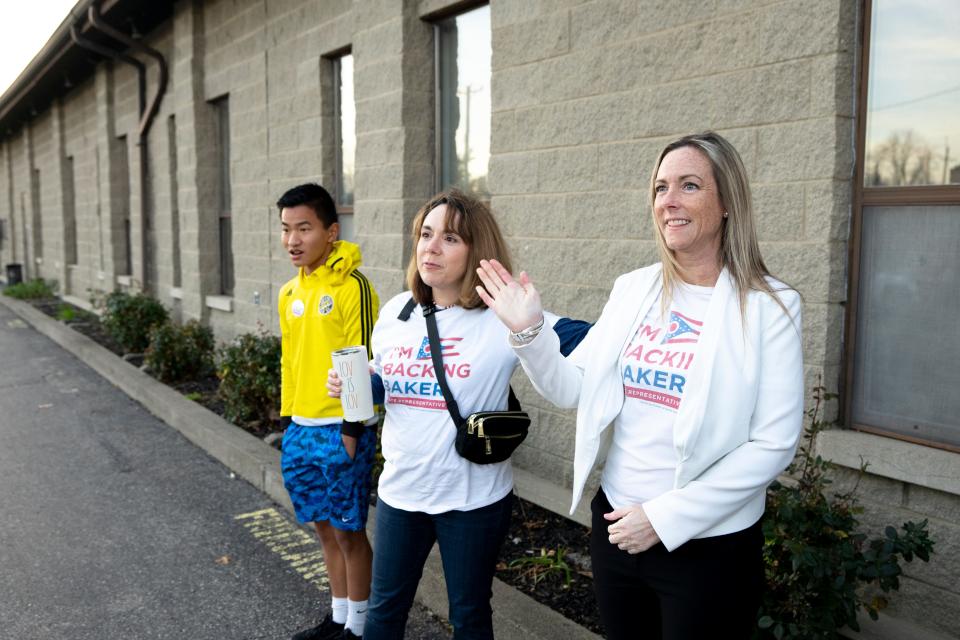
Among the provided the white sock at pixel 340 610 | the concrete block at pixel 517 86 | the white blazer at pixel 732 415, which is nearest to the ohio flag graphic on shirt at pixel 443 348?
the white blazer at pixel 732 415

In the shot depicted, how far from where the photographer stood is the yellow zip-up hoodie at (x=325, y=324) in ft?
10.8

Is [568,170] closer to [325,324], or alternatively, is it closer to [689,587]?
[325,324]

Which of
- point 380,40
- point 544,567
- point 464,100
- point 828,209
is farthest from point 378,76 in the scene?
point 544,567

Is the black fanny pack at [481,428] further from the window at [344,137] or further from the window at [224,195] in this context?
the window at [224,195]

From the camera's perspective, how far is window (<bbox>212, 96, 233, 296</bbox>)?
10008 mm

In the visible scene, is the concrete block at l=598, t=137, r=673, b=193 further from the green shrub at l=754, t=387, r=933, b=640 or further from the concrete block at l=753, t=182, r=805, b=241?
the green shrub at l=754, t=387, r=933, b=640

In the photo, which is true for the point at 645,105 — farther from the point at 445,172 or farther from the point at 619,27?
the point at 445,172

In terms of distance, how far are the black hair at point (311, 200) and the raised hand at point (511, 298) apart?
1.40m

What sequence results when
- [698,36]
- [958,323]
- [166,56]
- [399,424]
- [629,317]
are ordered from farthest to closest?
[166,56], [698,36], [958,323], [399,424], [629,317]

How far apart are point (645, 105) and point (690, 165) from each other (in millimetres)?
2227

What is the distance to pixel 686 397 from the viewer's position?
1.96 m

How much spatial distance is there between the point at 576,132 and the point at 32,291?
61.7 feet

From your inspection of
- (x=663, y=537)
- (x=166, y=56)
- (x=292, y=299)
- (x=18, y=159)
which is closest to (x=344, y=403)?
(x=292, y=299)

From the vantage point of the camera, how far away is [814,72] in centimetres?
335
